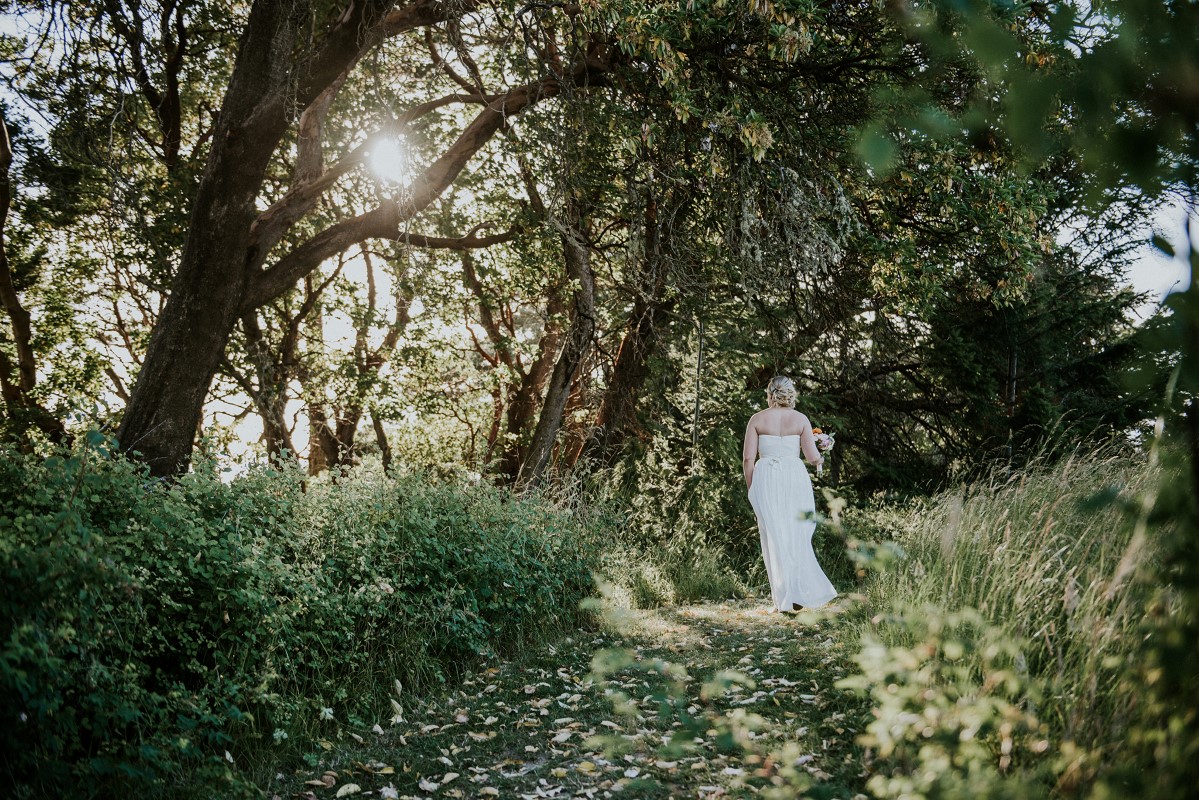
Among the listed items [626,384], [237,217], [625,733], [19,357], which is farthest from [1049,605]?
[19,357]

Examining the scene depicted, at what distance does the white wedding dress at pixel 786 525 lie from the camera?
7.97 metres

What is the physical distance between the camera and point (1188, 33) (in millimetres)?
1527

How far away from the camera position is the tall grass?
279 centimetres

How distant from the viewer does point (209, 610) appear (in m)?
4.38

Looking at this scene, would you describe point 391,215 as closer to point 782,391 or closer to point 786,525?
point 782,391

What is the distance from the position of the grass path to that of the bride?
1.18 meters

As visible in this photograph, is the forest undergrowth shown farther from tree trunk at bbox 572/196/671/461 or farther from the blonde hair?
tree trunk at bbox 572/196/671/461

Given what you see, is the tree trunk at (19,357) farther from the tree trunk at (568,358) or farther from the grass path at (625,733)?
the grass path at (625,733)

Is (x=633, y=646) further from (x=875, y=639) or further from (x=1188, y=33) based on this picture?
(x=1188, y=33)

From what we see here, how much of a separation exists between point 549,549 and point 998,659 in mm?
4680

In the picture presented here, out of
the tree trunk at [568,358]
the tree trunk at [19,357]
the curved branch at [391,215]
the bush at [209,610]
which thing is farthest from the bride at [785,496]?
the tree trunk at [19,357]

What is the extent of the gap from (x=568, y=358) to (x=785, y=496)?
4.91 m

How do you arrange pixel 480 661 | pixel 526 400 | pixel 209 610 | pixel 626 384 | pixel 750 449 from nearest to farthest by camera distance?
pixel 209 610
pixel 480 661
pixel 750 449
pixel 626 384
pixel 526 400

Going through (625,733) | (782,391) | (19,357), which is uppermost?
(19,357)
